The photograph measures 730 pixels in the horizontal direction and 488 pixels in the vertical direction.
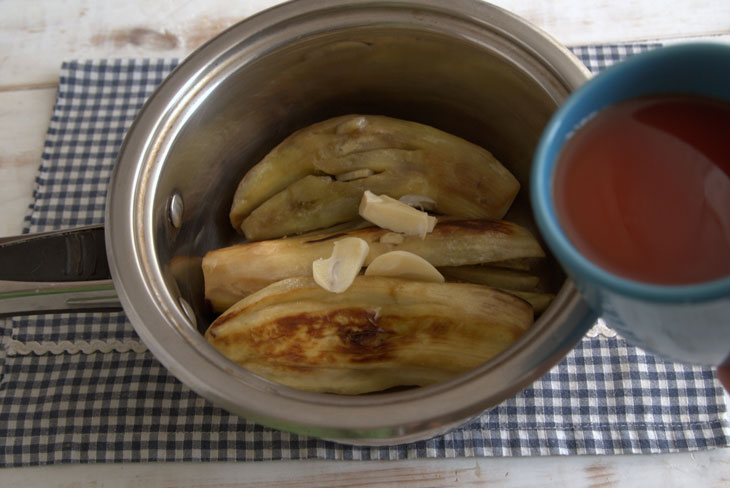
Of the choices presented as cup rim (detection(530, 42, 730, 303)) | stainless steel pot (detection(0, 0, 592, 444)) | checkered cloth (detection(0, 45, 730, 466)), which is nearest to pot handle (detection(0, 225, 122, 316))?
stainless steel pot (detection(0, 0, 592, 444))

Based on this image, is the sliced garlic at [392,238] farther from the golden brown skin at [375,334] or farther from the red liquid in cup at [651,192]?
the red liquid in cup at [651,192]

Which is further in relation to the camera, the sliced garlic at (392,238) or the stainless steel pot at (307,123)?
the sliced garlic at (392,238)

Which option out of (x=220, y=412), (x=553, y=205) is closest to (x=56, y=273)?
(x=220, y=412)

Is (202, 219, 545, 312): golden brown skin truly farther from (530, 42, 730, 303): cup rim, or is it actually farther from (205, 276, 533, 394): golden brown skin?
(530, 42, 730, 303): cup rim

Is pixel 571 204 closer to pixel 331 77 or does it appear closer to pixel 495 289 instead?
pixel 495 289

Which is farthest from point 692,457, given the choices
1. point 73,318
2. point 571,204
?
point 73,318

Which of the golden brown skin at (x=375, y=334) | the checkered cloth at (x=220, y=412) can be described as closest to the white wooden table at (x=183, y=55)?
the checkered cloth at (x=220, y=412)

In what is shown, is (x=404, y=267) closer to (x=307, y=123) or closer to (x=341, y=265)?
(x=341, y=265)

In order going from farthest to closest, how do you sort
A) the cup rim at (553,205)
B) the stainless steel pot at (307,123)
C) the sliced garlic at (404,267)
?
the sliced garlic at (404,267) < the stainless steel pot at (307,123) < the cup rim at (553,205)
